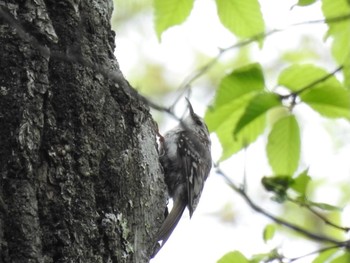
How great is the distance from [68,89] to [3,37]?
25 cm

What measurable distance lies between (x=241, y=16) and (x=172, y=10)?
0.71ft

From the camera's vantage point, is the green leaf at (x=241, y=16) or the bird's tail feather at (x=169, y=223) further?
the bird's tail feather at (x=169, y=223)

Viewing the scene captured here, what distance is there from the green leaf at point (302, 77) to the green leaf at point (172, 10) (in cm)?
36

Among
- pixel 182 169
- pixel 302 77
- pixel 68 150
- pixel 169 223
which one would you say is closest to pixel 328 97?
pixel 302 77

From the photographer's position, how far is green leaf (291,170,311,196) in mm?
2041

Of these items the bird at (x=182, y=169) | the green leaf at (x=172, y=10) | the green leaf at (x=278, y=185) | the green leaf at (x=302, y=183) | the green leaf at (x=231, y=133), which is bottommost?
the green leaf at (x=278, y=185)

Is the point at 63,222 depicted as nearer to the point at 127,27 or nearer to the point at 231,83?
the point at 231,83

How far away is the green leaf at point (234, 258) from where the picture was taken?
223 cm

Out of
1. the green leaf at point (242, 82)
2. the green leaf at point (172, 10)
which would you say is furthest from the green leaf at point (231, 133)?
the green leaf at point (172, 10)

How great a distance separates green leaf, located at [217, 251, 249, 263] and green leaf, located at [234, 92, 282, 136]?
36 cm

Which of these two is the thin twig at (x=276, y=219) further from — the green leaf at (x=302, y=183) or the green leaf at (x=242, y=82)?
the green leaf at (x=242, y=82)

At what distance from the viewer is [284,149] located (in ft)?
7.97

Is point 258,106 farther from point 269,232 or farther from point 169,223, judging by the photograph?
point 169,223

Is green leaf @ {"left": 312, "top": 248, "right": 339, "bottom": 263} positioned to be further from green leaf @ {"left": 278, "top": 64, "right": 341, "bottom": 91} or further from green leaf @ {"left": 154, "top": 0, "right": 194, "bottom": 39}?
green leaf @ {"left": 154, "top": 0, "right": 194, "bottom": 39}
